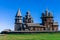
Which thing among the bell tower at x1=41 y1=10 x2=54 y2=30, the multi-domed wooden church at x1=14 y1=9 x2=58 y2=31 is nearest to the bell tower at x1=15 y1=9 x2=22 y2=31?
the multi-domed wooden church at x1=14 y1=9 x2=58 y2=31

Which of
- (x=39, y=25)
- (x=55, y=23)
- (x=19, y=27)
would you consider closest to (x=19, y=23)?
(x=19, y=27)

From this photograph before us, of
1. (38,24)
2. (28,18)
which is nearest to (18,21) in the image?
(28,18)

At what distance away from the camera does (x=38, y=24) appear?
89.9 meters

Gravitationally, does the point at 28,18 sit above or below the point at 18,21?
above

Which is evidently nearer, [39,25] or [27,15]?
[39,25]

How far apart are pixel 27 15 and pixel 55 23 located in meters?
12.6

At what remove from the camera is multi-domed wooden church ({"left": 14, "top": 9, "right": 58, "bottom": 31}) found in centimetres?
8944

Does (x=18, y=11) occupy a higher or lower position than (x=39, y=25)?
higher

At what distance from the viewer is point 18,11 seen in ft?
314

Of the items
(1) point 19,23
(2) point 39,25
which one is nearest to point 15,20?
(1) point 19,23

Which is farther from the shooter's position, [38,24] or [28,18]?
[28,18]

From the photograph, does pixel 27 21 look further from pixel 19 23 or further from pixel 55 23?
pixel 55 23

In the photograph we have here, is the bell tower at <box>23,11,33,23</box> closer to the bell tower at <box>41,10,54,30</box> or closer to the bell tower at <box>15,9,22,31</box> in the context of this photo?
the bell tower at <box>15,9,22,31</box>

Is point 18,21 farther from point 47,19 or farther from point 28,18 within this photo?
point 47,19
